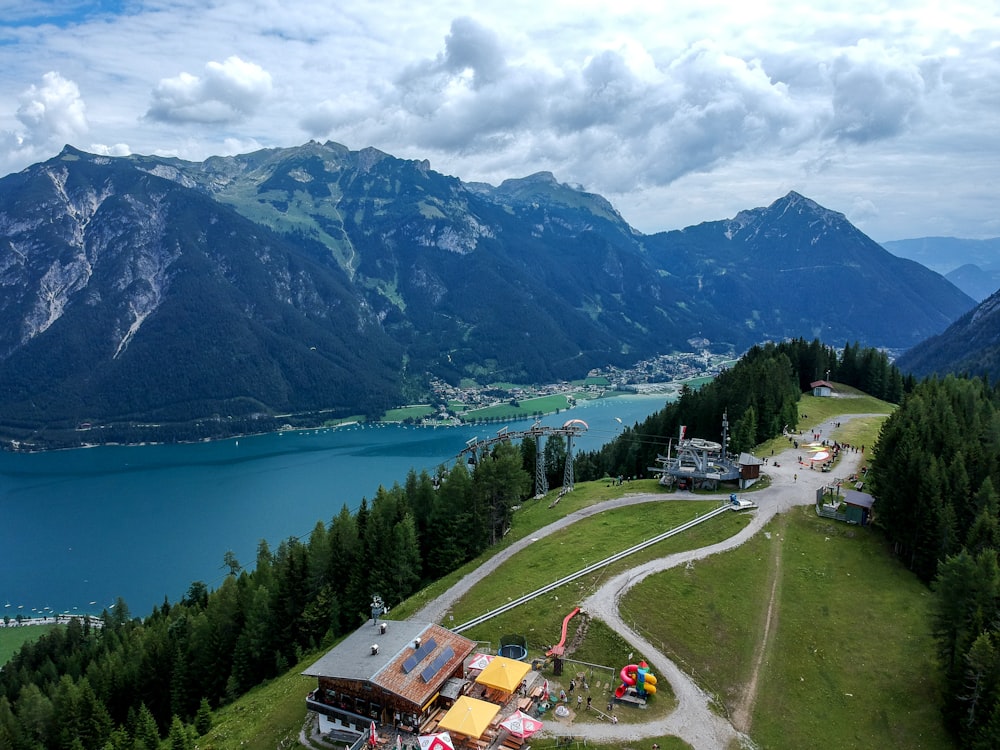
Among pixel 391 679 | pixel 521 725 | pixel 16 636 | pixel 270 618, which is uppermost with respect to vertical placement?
pixel 391 679

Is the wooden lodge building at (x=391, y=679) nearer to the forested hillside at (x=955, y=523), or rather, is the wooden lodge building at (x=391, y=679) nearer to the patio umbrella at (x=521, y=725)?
the patio umbrella at (x=521, y=725)

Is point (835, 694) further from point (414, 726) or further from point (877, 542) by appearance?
point (414, 726)

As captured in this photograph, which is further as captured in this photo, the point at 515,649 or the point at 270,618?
the point at 270,618

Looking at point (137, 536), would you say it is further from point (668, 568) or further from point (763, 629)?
point (763, 629)

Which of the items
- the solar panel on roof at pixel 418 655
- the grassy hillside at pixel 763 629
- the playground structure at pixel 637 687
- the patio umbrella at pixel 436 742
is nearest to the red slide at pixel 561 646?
the grassy hillside at pixel 763 629

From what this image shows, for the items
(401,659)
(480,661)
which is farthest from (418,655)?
(480,661)
